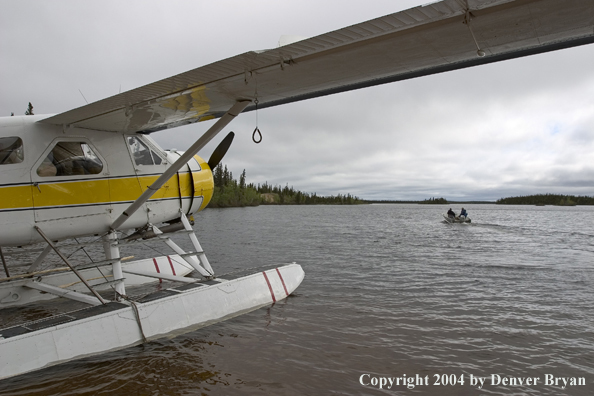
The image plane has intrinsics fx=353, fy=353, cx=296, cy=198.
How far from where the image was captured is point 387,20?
9.65 ft

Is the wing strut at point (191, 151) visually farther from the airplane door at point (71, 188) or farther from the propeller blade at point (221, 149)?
the propeller blade at point (221, 149)

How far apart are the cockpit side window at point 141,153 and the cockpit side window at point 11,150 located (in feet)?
5.18

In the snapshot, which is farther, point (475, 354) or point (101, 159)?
point (101, 159)

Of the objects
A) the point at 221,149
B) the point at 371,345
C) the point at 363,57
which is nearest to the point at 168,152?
the point at 221,149

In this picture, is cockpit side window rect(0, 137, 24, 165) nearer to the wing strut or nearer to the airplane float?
the airplane float

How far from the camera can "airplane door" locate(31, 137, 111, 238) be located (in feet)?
16.3

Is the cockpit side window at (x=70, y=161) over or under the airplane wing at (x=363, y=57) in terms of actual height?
under

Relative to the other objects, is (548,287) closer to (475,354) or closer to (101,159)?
(475,354)

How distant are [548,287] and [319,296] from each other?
6.01 meters

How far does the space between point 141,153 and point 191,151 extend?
1518mm

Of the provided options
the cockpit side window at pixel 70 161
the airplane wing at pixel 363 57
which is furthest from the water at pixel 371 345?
the airplane wing at pixel 363 57

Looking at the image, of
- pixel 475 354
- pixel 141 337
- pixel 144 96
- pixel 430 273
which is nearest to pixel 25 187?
pixel 144 96

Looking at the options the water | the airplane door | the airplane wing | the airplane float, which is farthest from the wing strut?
the water

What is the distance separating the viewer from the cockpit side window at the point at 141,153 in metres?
6.19
